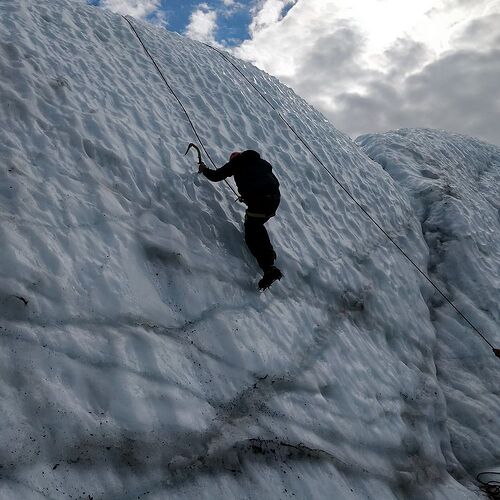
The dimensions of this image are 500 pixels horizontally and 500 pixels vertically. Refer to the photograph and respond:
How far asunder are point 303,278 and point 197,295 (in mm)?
1600

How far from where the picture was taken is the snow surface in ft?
8.32

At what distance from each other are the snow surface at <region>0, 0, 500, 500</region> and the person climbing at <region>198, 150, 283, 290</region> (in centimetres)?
23

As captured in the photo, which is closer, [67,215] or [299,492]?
[299,492]

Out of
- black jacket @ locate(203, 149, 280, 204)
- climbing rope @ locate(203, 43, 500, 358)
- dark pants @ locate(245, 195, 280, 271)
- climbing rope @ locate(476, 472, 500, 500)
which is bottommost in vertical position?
climbing rope @ locate(476, 472, 500, 500)

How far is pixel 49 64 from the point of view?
5.16m

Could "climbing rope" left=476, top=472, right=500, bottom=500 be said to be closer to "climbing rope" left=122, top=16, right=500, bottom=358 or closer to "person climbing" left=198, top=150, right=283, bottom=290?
"climbing rope" left=122, top=16, right=500, bottom=358

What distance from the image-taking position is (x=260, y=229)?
432cm

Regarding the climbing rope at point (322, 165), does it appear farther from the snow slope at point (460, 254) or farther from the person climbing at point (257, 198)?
the person climbing at point (257, 198)

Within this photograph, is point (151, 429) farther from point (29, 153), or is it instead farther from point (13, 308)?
point (29, 153)

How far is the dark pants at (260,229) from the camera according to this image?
4.26m

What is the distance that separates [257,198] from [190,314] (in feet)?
4.35

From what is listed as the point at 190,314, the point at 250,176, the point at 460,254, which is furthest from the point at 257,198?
the point at 460,254

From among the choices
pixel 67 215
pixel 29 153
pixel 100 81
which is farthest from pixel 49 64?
pixel 67 215

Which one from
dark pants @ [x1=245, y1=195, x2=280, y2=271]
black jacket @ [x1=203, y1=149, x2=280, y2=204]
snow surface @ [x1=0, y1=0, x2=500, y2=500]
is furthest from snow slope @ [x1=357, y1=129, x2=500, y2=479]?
black jacket @ [x1=203, y1=149, x2=280, y2=204]
